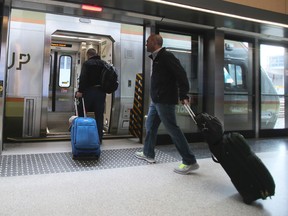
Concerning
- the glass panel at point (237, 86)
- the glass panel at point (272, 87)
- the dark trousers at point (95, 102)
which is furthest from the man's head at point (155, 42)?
the glass panel at point (272, 87)

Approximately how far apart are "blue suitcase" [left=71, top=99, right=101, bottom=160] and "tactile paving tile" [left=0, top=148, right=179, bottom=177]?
0.34ft

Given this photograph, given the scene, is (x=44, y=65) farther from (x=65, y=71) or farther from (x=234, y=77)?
(x=234, y=77)

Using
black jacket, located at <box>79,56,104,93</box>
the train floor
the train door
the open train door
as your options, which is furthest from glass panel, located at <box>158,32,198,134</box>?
the train door

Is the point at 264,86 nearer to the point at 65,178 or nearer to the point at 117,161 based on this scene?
the point at 117,161

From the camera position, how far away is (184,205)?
1936mm

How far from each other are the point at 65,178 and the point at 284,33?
4429mm

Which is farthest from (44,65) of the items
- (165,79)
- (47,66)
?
(165,79)

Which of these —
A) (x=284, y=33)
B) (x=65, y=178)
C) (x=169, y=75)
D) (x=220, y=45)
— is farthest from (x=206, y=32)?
(x=65, y=178)

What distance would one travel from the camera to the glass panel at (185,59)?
184 inches

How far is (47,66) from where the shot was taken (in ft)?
14.4

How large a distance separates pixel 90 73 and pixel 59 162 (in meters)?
1.41

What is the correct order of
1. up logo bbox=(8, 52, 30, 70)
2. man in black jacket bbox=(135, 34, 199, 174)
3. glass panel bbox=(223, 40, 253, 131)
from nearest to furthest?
1. man in black jacket bbox=(135, 34, 199, 174)
2. up logo bbox=(8, 52, 30, 70)
3. glass panel bbox=(223, 40, 253, 131)

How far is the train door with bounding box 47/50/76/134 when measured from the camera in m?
6.84

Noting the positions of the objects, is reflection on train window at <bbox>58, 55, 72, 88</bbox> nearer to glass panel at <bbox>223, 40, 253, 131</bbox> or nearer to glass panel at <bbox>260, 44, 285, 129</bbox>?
glass panel at <bbox>223, 40, 253, 131</bbox>
